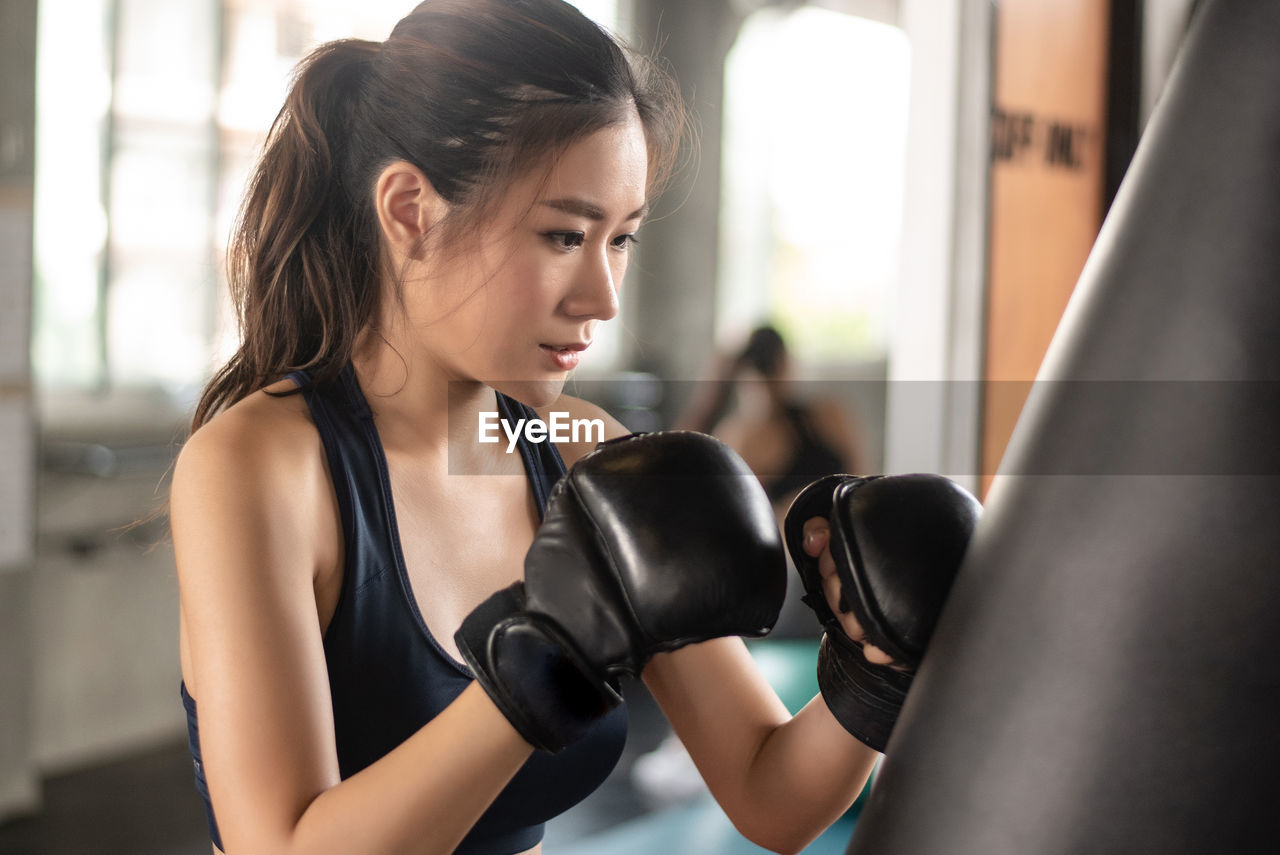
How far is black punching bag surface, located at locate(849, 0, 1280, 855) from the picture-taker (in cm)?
35

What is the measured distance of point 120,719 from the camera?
3100mm

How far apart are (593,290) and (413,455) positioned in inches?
9.8

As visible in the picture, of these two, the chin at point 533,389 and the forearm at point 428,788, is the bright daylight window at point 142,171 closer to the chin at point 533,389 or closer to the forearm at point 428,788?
the chin at point 533,389

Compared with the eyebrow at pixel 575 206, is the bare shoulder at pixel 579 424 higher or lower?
lower

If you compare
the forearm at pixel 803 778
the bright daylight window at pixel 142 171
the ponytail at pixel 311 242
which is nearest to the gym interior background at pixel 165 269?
the bright daylight window at pixel 142 171

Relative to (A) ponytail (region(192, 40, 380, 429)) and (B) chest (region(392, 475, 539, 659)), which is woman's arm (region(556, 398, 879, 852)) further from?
(A) ponytail (region(192, 40, 380, 429))

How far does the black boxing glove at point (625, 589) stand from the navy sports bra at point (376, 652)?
0.75 feet

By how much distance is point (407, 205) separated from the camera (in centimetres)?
85

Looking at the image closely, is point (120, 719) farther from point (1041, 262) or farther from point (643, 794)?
point (1041, 262)

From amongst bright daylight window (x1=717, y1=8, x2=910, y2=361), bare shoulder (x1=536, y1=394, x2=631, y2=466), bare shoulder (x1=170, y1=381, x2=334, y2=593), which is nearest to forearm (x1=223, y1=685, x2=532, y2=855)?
bare shoulder (x1=170, y1=381, x2=334, y2=593)

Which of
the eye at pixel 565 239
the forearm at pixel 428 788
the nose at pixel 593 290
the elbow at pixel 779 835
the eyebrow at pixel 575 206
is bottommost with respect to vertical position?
the elbow at pixel 779 835

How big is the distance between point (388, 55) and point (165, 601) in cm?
274

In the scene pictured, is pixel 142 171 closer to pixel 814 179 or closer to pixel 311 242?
pixel 311 242

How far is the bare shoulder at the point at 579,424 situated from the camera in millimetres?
1102
